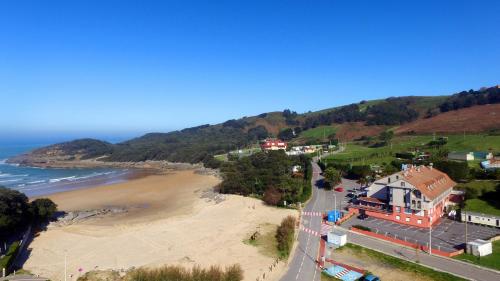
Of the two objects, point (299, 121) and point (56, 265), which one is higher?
point (299, 121)

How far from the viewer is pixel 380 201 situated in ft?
133

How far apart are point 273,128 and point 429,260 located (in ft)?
512

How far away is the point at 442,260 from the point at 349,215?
13.4 meters

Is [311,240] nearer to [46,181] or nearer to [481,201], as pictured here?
[481,201]

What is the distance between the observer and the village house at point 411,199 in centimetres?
3609

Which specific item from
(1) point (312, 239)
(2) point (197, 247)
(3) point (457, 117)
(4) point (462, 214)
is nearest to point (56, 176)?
(2) point (197, 247)

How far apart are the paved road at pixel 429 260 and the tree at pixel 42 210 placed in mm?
34321

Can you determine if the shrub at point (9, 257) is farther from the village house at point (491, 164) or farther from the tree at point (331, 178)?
the village house at point (491, 164)

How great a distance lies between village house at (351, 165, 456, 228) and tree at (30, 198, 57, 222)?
35.7m

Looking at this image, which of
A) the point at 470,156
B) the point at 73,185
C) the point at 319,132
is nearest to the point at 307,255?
the point at 470,156

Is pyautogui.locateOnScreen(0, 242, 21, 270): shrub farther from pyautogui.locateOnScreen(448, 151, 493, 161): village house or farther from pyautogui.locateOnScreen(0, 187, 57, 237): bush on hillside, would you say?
pyautogui.locateOnScreen(448, 151, 493, 161): village house

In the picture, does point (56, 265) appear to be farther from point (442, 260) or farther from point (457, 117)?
point (457, 117)

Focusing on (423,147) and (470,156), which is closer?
(470,156)

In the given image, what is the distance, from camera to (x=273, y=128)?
7200 inches
